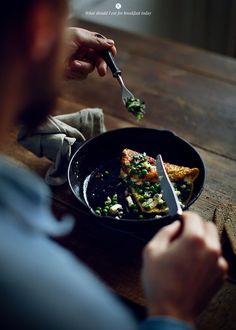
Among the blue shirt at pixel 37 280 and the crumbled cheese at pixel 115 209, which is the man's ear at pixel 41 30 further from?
the crumbled cheese at pixel 115 209

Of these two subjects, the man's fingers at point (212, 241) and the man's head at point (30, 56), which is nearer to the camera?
the man's head at point (30, 56)

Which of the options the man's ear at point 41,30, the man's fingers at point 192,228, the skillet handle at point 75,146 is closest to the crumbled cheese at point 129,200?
the skillet handle at point 75,146

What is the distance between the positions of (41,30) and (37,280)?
0.94 feet

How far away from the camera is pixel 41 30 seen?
1.96 feet

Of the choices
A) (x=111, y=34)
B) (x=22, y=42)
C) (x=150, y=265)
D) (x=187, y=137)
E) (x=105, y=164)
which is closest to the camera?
(x=22, y=42)

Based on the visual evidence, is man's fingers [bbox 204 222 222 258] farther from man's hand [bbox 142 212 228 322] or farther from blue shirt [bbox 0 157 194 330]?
blue shirt [bbox 0 157 194 330]

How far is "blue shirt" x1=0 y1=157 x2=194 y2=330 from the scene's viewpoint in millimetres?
584

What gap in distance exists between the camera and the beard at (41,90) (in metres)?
0.63

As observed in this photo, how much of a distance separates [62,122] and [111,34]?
695mm

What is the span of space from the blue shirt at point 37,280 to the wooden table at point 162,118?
0.42 metres

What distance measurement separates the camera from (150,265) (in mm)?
790

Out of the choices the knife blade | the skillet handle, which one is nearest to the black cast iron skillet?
the skillet handle

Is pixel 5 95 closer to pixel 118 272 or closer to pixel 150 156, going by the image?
pixel 118 272

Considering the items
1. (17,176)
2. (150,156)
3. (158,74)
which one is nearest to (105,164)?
(150,156)
